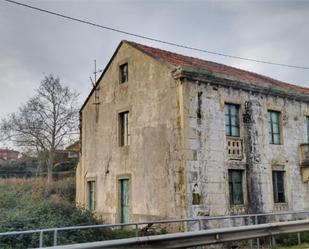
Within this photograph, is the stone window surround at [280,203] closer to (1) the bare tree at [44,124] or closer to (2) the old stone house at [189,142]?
(2) the old stone house at [189,142]

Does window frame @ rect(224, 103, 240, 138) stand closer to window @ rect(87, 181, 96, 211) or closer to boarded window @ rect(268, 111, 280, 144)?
boarded window @ rect(268, 111, 280, 144)

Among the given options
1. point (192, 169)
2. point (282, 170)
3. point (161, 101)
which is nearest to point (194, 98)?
point (161, 101)

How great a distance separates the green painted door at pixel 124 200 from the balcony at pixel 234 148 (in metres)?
5.16

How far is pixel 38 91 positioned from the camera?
3397 cm

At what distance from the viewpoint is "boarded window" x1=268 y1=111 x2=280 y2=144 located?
1789cm

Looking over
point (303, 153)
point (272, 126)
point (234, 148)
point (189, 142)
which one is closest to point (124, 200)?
point (189, 142)

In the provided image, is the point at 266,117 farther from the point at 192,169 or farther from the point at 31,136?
the point at 31,136

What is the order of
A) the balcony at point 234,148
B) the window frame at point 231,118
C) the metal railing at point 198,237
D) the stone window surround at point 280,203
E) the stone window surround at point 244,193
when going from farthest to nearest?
the stone window surround at point 280,203 < the window frame at point 231,118 < the balcony at point 234,148 < the stone window surround at point 244,193 < the metal railing at point 198,237

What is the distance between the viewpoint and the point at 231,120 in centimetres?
1638

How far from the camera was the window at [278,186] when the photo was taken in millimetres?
17547

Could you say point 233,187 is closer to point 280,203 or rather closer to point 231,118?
point 231,118

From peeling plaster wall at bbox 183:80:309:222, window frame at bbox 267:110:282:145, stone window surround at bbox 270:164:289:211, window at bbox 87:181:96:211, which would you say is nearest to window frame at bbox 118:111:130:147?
window at bbox 87:181:96:211

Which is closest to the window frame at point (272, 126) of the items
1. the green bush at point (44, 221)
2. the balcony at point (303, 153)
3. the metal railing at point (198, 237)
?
the balcony at point (303, 153)

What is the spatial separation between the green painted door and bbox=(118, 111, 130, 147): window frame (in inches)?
76.7
